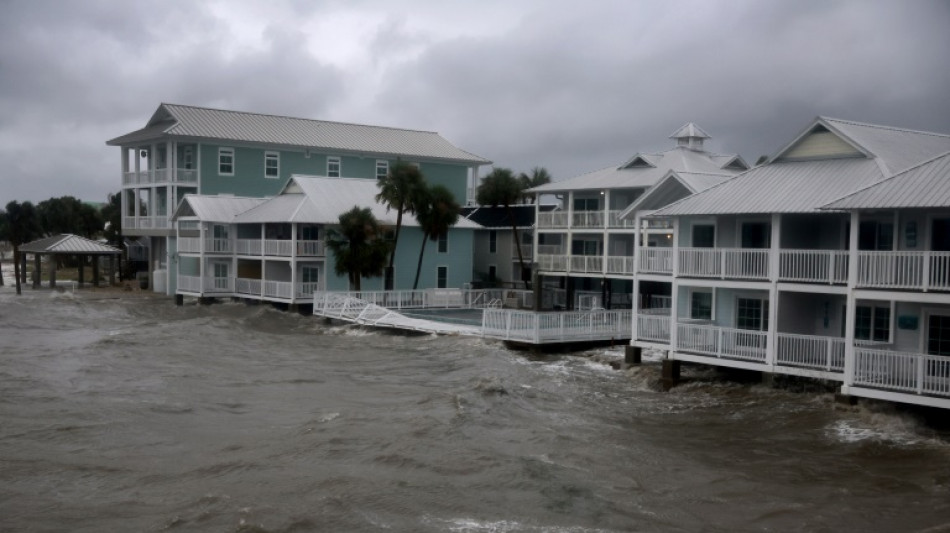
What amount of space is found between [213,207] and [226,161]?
334 inches

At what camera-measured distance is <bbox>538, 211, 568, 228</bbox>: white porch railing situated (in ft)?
160

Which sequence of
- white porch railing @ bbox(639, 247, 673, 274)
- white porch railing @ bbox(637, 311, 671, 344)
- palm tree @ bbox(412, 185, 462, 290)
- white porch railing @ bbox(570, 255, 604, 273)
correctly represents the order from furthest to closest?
1. palm tree @ bbox(412, 185, 462, 290)
2. white porch railing @ bbox(570, 255, 604, 273)
3. white porch railing @ bbox(639, 247, 673, 274)
4. white porch railing @ bbox(637, 311, 671, 344)

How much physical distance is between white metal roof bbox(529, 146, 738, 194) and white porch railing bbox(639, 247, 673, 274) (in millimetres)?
13477

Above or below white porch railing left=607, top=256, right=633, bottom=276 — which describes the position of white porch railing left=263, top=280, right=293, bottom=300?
below

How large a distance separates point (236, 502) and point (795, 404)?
14.7 meters

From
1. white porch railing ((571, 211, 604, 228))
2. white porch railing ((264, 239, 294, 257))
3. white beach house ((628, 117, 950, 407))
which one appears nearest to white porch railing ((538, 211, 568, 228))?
white porch railing ((571, 211, 604, 228))

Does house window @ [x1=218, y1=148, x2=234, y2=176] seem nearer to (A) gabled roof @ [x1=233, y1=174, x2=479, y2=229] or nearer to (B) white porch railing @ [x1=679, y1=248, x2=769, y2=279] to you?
(A) gabled roof @ [x1=233, y1=174, x2=479, y2=229]

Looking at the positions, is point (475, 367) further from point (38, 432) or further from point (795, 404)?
point (38, 432)

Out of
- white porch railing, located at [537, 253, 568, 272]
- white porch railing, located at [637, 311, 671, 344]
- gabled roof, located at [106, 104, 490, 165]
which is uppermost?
gabled roof, located at [106, 104, 490, 165]

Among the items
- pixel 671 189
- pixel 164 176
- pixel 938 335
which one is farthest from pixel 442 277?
pixel 938 335

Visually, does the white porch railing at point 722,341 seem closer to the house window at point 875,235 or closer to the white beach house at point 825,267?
the white beach house at point 825,267

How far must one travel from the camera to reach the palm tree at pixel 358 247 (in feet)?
150

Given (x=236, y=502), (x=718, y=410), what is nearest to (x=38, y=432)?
(x=236, y=502)

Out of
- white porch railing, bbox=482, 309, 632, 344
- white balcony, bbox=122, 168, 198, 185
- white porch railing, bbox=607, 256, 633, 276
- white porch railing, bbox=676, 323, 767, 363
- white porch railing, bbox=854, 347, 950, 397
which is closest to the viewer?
white porch railing, bbox=854, 347, 950, 397
